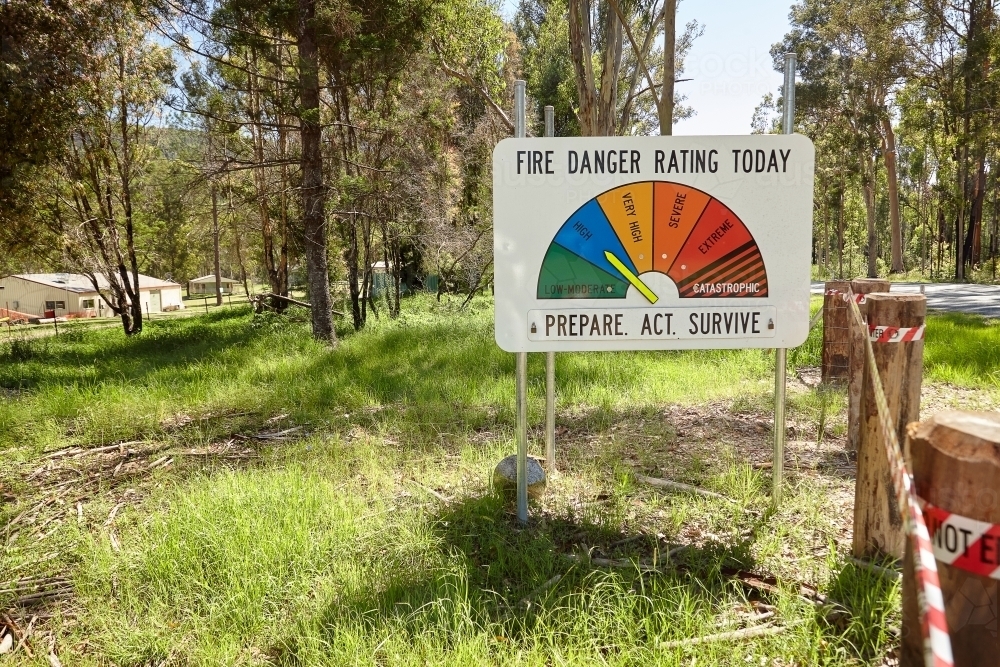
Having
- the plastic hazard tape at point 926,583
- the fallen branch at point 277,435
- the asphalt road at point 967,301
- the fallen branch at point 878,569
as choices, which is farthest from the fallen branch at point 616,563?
the asphalt road at point 967,301

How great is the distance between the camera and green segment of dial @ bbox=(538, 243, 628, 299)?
3.66 meters

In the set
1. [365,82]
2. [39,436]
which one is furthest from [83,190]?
[39,436]

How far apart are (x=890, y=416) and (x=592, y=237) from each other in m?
1.77

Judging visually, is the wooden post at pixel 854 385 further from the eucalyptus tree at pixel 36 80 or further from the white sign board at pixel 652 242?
the eucalyptus tree at pixel 36 80

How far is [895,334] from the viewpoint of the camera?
123 inches

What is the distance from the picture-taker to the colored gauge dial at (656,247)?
3.62 meters

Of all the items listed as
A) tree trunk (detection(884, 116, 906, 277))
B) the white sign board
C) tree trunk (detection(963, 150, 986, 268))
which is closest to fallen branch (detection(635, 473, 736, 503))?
the white sign board

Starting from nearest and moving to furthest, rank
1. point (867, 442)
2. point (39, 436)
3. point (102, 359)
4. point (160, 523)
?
point (867, 442) → point (160, 523) → point (39, 436) → point (102, 359)

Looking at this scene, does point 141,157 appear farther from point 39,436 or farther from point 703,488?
point 703,488

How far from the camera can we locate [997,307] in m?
14.1

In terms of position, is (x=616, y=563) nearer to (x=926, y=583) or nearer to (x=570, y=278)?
(x=570, y=278)

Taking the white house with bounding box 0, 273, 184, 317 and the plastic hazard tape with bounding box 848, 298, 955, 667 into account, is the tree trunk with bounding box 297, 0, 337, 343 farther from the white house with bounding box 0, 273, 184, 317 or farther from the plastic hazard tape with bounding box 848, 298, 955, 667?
the white house with bounding box 0, 273, 184, 317

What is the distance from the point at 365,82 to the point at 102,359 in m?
7.00

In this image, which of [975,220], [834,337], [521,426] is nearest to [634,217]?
[521,426]
